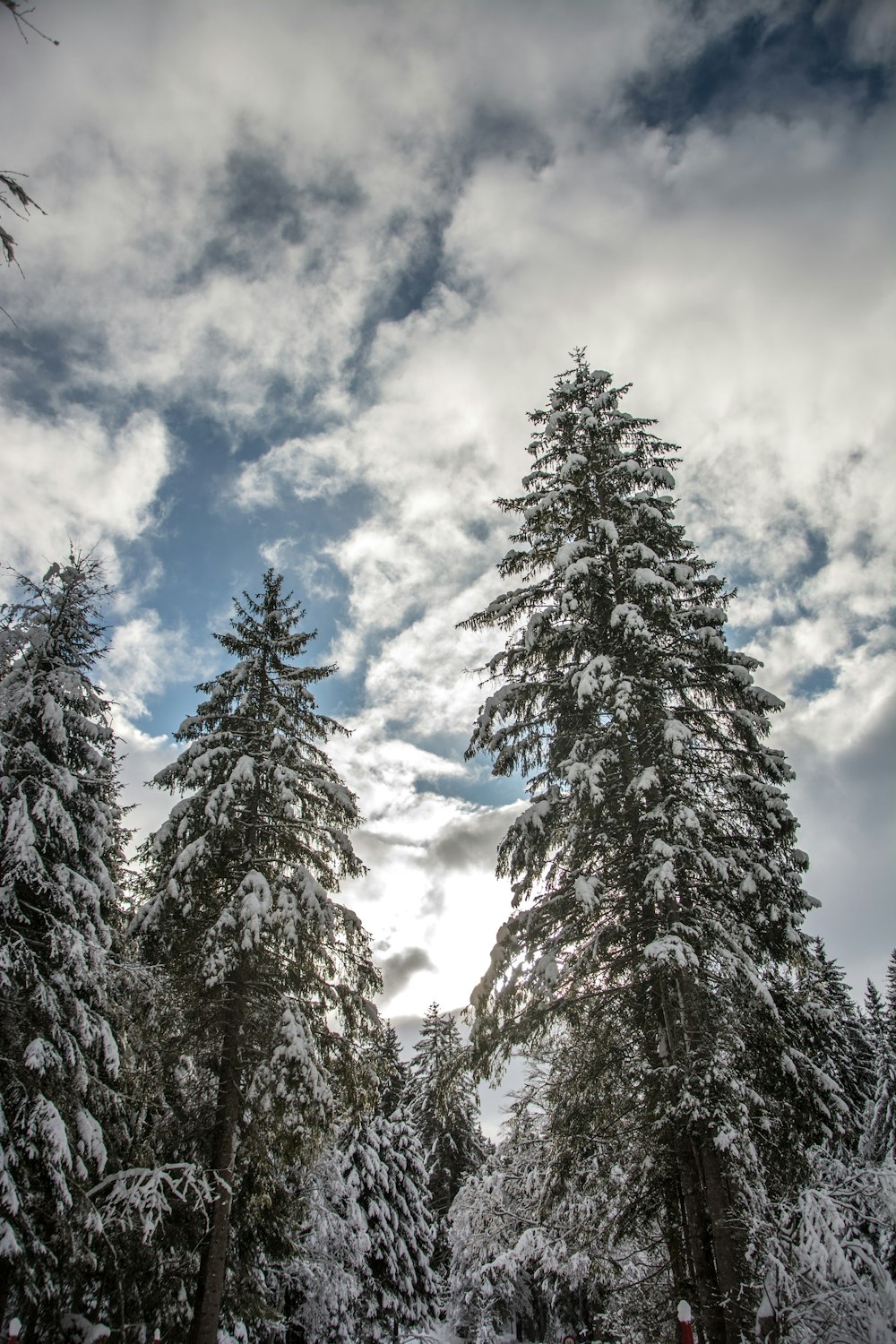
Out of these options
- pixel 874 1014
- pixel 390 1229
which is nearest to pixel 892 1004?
pixel 874 1014

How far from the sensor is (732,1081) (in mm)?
7871

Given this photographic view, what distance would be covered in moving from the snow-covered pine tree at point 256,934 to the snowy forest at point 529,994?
6 cm

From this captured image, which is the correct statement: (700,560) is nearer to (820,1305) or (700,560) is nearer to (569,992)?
(569,992)

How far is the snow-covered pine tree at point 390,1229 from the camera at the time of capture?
20.2 m

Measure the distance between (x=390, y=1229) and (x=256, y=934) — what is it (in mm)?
16620

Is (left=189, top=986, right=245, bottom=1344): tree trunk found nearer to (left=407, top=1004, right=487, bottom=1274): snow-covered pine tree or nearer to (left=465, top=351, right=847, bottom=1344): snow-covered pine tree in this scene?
(left=465, top=351, right=847, bottom=1344): snow-covered pine tree

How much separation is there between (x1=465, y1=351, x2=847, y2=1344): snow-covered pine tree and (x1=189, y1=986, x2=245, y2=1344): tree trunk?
4208 mm

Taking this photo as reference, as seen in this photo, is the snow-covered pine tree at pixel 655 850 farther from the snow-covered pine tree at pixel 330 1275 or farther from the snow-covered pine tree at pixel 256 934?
the snow-covered pine tree at pixel 330 1275

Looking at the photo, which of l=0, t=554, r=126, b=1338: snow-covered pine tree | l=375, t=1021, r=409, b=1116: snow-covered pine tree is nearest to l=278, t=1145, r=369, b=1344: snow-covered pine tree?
l=375, t=1021, r=409, b=1116: snow-covered pine tree

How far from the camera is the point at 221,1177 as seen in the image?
1031cm

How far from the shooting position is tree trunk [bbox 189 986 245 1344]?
31.2 ft

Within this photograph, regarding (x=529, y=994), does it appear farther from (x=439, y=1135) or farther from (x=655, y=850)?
(x=439, y=1135)

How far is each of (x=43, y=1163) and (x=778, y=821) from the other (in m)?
11.4

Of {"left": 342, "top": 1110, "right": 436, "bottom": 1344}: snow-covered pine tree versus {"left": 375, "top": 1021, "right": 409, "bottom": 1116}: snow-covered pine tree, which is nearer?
{"left": 375, "top": 1021, "right": 409, "bottom": 1116}: snow-covered pine tree
